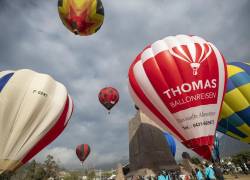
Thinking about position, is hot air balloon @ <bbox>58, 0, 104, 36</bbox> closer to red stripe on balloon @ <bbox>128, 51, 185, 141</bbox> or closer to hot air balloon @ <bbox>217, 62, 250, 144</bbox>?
red stripe on balloon @ <bbox>128, 51, 185, 141</bbox>

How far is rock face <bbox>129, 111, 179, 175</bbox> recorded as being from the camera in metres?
40.9

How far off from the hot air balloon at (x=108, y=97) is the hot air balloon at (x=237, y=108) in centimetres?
1534

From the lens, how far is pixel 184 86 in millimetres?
13133

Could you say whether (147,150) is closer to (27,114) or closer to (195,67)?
(195,67)

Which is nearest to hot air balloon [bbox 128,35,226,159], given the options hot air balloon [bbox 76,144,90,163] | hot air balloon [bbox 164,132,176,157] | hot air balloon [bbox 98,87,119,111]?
hot air balloon [bbox 98,87,119,111]

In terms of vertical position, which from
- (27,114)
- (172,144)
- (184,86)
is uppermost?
(172,144)

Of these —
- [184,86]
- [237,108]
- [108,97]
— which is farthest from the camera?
[108,97]

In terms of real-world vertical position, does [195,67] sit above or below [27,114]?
above

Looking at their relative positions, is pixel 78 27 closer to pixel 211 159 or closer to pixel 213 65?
pixel 213 65

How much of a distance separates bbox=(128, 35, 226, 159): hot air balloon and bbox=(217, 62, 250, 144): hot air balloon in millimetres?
4232

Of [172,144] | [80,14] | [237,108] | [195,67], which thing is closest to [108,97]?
[172,144]

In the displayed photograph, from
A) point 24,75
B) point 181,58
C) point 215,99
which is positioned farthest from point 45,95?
point 215,99

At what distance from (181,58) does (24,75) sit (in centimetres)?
862

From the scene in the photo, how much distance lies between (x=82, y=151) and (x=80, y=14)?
93.9 ft
